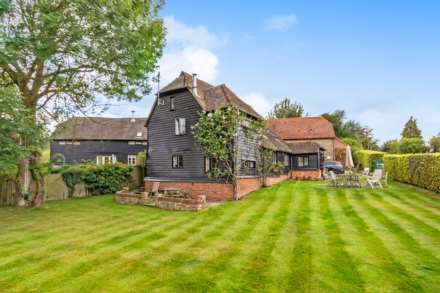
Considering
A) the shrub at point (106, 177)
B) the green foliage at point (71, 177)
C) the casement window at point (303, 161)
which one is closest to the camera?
A: the green foliage at point (71, 177)

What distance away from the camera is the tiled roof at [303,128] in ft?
130

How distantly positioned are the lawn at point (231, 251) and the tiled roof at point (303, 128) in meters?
28.2

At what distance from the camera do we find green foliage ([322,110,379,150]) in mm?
55531

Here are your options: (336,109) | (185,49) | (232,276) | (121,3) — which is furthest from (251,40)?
(336,109)

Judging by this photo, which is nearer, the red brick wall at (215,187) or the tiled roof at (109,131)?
the red brick wall at (215,187)

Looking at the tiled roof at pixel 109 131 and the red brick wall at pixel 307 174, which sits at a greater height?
the tiled roof at pixel 109 131

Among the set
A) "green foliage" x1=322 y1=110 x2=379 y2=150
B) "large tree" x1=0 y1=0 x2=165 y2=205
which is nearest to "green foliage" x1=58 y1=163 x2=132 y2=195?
"large tree" x1=0 y1=0 x2=165 y2=205

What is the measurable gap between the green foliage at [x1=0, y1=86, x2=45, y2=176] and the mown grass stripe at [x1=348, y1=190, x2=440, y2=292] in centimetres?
1245

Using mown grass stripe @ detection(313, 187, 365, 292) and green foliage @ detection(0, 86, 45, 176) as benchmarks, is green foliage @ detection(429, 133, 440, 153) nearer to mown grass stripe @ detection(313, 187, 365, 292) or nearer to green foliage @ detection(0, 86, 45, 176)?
mown grass stripe @ detection(313, 187, 365, 292)

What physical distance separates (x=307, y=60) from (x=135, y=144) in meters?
26.3

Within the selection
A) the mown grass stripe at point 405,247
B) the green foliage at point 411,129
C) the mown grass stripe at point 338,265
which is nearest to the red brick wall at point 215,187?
the mown grass stripe at point 405,247

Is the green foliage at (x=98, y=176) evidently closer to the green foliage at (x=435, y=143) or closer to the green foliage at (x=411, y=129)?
the green foliage at (x=435, y=143)

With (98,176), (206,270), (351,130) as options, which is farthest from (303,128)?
(206,270)

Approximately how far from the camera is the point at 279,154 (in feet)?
89.8
